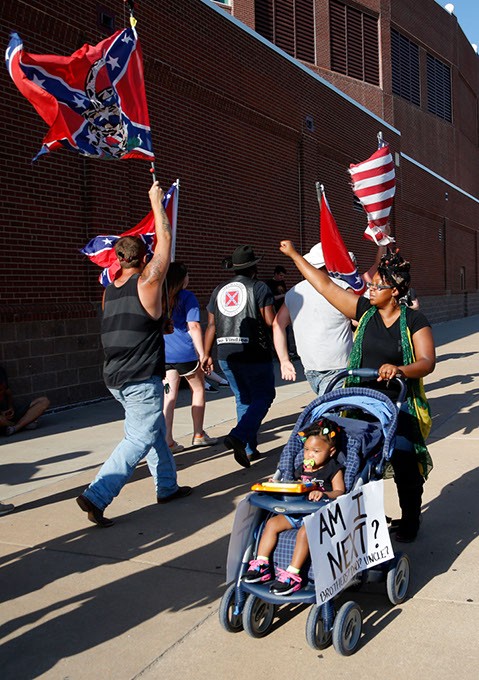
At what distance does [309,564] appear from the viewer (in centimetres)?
351

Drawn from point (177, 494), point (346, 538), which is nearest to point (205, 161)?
point (177, 494)

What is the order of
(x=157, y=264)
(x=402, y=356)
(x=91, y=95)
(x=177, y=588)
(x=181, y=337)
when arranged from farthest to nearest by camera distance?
(x=181, y=337), (x=91, y=95), (x=157, y=264), (x=402, y=356), (x=177, y=588)

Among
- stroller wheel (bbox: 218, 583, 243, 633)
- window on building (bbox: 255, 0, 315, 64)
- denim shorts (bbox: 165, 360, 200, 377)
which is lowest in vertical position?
stroller wheel (bbox: 218, 583, 243, 633)

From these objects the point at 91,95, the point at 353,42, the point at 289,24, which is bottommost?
the point at 91,95

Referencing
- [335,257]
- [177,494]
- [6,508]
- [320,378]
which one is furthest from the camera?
[335,257]

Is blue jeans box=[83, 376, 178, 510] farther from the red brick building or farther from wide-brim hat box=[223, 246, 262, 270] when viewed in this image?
the red brick building

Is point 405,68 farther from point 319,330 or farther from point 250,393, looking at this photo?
point 319,330

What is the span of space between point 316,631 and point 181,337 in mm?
4204

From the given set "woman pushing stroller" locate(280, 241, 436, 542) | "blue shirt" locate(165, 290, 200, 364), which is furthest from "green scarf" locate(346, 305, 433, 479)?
"blue shirt" locate(165, 290, 200, 364)

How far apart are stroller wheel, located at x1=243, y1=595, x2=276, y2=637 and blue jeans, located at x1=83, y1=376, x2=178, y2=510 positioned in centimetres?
184

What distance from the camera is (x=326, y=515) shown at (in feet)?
11.1

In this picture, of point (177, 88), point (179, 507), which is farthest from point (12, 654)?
point (177, 88)

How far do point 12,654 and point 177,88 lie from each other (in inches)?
444

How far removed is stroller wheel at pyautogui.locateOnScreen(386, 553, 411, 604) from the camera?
12.6 ft
